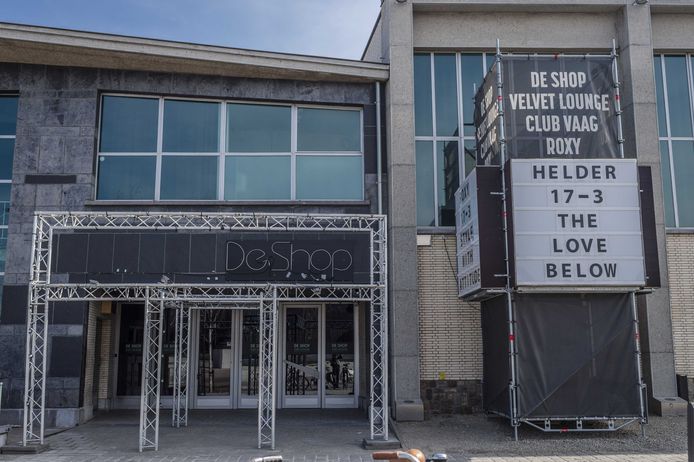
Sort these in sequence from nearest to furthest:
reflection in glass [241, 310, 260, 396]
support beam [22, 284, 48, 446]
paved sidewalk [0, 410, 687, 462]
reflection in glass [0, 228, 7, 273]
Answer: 1. paved sidewalk [0, 410, 687, 462]
2. support beam [22, 284, 48, 446]
3. reflection in glass [0, 228, 7, 273]
4. reflection in glass [241, 310, 260, 396]

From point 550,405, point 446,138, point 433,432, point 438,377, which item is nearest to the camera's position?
A: point 550,405

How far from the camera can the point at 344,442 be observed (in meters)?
13.1

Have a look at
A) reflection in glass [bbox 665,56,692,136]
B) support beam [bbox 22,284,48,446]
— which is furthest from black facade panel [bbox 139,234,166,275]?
reflection in glass [bbox 665,56,692,136]

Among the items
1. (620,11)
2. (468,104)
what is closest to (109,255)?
(468,104)

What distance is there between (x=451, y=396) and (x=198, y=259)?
22.3 feet

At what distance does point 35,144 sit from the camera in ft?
54.6

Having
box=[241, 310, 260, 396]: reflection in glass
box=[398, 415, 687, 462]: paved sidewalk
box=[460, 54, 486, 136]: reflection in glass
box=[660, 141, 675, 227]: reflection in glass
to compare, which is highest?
box=[460, 54, 486, 136]: reflection in glass

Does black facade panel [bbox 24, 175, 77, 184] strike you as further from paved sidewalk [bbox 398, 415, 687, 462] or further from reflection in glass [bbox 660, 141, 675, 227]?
reflection in glass [bbox 660, 141, 675, 227]

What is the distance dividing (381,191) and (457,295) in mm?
3054

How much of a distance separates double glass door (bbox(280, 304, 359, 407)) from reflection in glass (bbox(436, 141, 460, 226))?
3.46 metres

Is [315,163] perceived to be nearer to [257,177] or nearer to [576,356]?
[257,177]

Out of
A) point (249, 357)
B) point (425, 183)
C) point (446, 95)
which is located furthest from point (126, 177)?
point (446, 95)

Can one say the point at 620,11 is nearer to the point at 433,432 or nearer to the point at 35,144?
the point at 433,432

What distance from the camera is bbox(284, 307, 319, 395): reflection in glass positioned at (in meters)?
18.0
